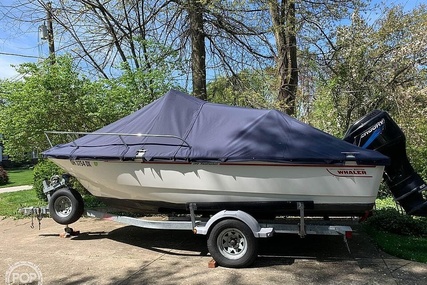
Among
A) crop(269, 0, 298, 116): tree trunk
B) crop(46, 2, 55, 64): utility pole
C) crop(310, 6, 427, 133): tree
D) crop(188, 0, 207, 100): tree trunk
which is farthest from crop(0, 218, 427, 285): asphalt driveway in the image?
crop(46, 2, 55, 64): utility pole

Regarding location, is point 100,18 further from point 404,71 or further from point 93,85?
point 404,71

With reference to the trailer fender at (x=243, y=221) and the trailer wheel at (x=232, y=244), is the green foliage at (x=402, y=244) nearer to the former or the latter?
the trailer fender at (x=243, y=221)

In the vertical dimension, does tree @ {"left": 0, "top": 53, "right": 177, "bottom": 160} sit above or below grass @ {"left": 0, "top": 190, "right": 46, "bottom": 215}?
above

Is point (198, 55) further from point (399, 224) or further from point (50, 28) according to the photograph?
point (399, 224)

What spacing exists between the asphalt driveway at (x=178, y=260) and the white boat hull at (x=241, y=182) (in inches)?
31.8

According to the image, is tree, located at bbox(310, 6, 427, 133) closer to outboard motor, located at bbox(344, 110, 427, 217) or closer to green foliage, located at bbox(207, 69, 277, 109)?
green foliage, located at bbox(207, 69, 277, 109)

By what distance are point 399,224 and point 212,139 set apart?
12.8 ft

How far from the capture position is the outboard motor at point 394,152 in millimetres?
5426

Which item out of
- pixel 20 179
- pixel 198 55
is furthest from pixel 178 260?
pixel 20 179

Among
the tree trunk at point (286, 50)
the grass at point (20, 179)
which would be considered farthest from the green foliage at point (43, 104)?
the grass at point (20, 179)

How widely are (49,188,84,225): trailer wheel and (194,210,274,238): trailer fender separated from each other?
2255mm

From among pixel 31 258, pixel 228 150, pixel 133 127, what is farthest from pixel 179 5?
pixel 31 258

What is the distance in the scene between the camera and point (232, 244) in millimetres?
5285

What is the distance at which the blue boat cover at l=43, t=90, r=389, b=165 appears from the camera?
199 inches
